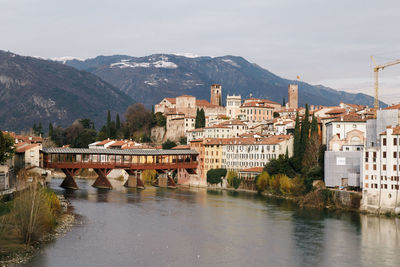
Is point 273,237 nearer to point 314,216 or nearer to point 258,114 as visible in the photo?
point 314,216

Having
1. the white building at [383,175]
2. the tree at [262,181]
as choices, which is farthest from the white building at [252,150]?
the white building at [383,175]

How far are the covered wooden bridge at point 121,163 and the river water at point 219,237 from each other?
1878cm

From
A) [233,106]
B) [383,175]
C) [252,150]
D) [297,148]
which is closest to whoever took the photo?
[383,175]

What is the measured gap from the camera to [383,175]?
52.5 meters

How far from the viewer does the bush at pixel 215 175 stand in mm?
83181

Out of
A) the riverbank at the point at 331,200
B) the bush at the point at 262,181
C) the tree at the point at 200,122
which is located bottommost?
the riverbank at the point at 331,200

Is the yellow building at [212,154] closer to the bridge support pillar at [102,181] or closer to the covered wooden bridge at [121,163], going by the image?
the covered wooden bridge at [121,163]

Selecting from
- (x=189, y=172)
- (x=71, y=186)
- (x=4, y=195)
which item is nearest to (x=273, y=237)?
(x=4, y=195)

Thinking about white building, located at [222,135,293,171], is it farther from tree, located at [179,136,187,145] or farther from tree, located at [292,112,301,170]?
tree, located at [179,136,187,145]

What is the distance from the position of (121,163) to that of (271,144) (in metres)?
22.8

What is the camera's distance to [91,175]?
360 ft

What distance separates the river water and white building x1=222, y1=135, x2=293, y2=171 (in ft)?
58.4

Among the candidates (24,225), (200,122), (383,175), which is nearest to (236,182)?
(383,175)

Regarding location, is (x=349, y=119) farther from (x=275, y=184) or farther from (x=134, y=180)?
(x=134, y=180)
